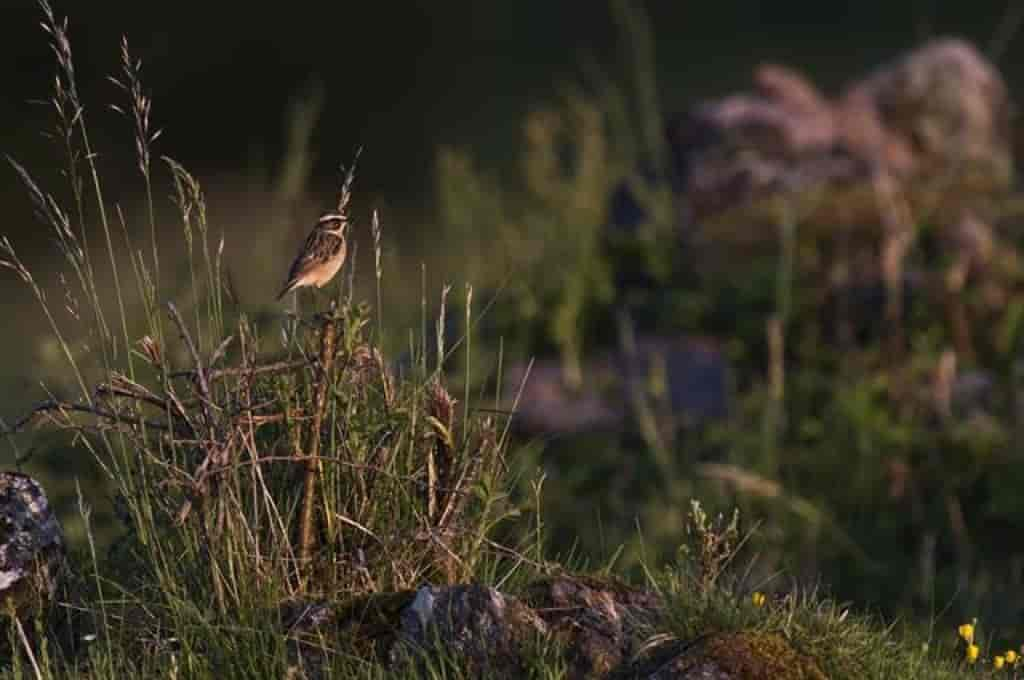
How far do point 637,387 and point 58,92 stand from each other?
4536 millimetres

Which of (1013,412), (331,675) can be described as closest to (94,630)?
(331,675)

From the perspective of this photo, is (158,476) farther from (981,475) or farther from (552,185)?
(552,185)

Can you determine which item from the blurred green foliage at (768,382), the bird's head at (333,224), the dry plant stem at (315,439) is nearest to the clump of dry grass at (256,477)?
the dry plant stem at (315,439)

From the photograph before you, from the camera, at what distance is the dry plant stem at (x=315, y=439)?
355 cm

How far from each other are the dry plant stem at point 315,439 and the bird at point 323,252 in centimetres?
25

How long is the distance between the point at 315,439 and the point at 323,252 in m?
0.47

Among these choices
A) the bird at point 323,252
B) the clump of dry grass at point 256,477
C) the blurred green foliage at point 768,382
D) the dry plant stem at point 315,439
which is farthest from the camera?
the blurred green foliage at point 768,382

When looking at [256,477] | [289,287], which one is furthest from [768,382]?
[256,477]

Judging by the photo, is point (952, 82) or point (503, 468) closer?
point (503, 468)

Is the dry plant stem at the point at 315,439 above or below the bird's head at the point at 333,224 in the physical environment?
below

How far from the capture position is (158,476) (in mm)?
3666

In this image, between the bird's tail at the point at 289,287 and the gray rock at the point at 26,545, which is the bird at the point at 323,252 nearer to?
the bird's tail at the point at 289,287

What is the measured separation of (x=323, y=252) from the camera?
381 cm

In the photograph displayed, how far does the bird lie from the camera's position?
3805 mm
